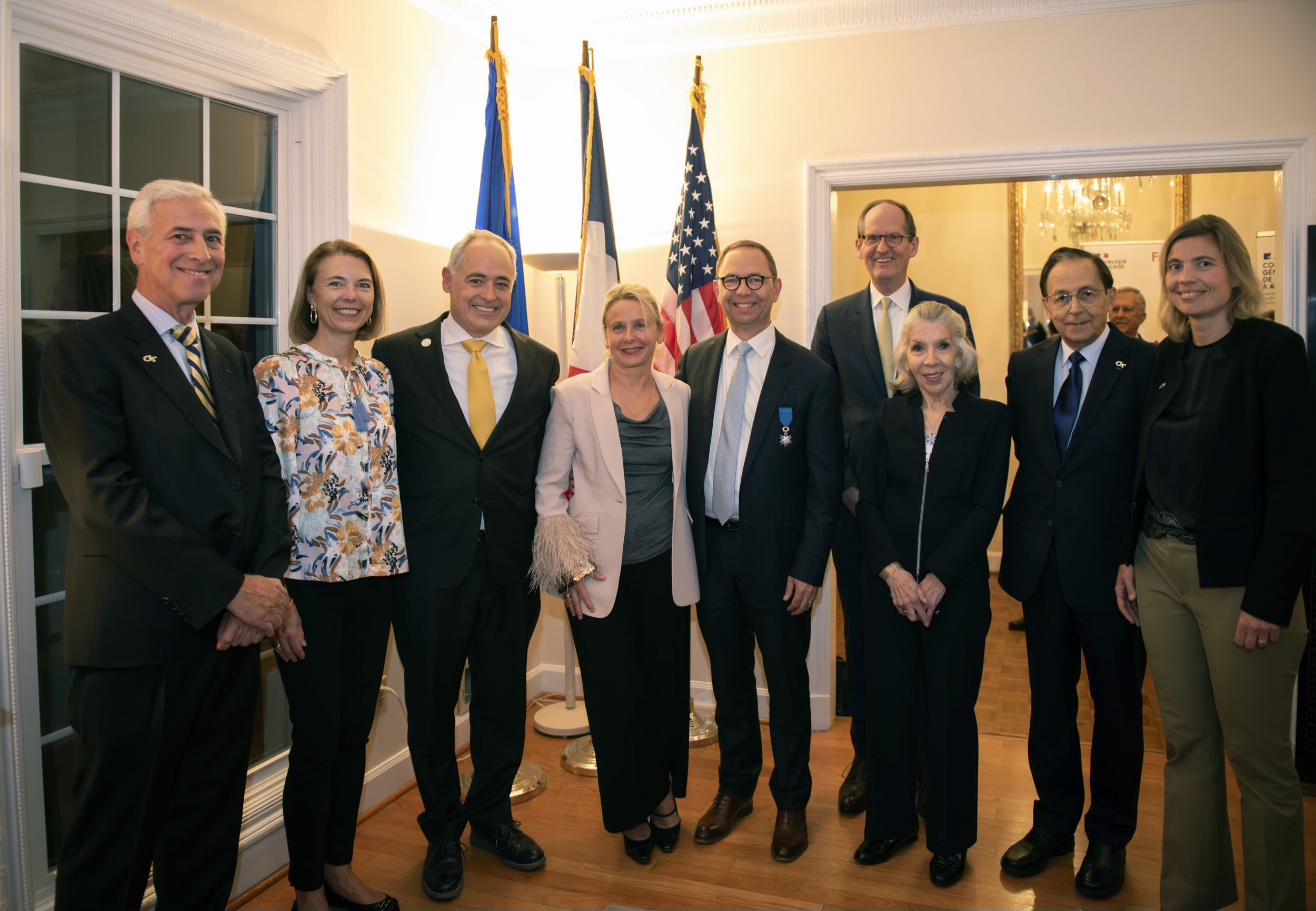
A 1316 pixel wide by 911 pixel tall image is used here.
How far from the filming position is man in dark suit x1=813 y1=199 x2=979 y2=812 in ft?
10.5

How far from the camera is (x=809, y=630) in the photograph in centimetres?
289

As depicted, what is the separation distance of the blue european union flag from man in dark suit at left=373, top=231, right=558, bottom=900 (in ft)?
3.18

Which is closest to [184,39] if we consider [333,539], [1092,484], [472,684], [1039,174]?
[333,539]

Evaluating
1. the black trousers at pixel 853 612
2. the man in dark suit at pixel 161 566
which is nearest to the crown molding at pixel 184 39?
the man in dark suit at pixel 161 566

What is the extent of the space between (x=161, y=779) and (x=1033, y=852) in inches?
97.5

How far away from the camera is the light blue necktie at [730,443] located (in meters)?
2.85

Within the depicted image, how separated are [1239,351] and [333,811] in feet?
9.00

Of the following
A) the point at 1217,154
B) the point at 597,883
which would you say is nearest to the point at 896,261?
the point at 1217,154

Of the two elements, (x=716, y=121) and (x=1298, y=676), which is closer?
(x=1298, y=676)

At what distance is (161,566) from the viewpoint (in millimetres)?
1947

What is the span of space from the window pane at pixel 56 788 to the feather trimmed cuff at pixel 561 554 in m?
1.31

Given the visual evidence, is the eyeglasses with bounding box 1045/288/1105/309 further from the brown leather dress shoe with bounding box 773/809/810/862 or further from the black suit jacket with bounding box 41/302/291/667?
the black suit jacket with bounding box 41/302/291/667

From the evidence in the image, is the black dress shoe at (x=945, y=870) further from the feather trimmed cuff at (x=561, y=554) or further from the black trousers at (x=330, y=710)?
the black trousers at (x=330, y=710)

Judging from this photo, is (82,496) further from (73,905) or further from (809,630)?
(809,630)
